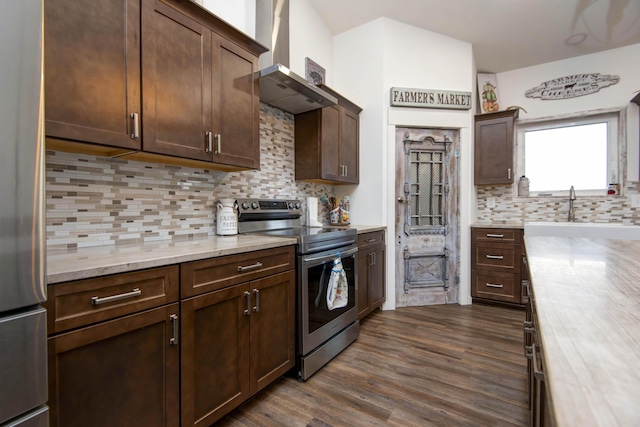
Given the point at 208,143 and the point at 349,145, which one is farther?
the point at 349,145

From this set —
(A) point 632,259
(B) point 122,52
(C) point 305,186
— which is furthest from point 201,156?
(A) point 632,259

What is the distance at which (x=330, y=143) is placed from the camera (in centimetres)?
286

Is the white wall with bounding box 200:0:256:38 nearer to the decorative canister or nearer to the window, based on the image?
the decorative canister

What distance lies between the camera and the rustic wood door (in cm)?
329

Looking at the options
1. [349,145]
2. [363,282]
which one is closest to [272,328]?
[363,282]

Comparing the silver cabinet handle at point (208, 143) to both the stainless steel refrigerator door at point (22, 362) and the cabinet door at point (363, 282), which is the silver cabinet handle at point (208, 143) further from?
the cabinet door at point (363, 282)

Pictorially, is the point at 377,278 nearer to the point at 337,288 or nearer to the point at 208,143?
the point at 337,288

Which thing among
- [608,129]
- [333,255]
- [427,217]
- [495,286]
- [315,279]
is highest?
[608,129]

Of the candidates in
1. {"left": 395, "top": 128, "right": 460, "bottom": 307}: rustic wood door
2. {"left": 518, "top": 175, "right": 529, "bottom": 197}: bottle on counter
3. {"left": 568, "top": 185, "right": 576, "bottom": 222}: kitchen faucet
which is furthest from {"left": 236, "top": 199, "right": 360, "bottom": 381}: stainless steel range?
{"left": 568, "top": 185, "right": 576, "bottom": 222}: kitchen faucet

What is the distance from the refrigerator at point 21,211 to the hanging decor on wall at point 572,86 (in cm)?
468

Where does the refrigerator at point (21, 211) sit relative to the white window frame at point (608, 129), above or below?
below

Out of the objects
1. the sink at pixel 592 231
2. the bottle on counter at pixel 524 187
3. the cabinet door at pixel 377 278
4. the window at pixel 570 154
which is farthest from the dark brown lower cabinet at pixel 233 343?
the window at pixel 570 154

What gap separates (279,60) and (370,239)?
175 cm

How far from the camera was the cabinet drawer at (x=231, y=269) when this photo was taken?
4.18ft
